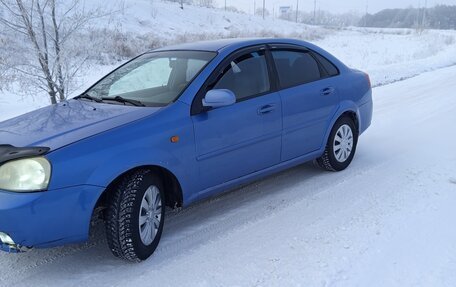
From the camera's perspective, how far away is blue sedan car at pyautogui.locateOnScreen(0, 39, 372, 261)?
288cm

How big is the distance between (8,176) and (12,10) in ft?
16.3

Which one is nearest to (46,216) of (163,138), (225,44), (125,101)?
(163,138)

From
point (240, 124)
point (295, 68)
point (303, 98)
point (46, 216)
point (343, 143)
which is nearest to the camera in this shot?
point (46, 216)

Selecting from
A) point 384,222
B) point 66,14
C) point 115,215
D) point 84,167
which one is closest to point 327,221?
point 384,222

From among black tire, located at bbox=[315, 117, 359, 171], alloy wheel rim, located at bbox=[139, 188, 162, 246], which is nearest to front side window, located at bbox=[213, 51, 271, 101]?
alloy wheel rim, located at bbox=[139, 188, 162, 246]

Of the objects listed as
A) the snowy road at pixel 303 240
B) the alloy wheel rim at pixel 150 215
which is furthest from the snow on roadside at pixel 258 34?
the alloy wheel rim at pixel 150 215

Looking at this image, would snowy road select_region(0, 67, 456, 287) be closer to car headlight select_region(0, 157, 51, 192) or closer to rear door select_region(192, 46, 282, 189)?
rear door select_region(192, 46, 282, 189)

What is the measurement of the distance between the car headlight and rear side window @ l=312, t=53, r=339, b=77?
3.19 metres

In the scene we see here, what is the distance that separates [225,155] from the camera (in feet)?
Result: 12.5

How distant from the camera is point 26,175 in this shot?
286 centimetres

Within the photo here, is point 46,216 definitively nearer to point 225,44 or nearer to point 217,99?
point 217,99

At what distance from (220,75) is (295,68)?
1062mm

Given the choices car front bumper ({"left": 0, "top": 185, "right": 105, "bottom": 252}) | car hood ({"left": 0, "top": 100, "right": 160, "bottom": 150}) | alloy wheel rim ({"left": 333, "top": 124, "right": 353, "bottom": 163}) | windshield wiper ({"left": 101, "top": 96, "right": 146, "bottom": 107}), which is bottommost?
alloy wheel rim ({"left": 333, "top": 124, "right": 353, "bottom": 163})

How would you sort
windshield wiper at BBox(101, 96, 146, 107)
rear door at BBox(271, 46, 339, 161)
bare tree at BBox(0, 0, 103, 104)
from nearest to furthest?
windshield wiper at BBox(101, 96, 146, 107)
rear door at BBox(271, 46, 339, 161)
bare tree at BBox(0, 0, 103, 104)
